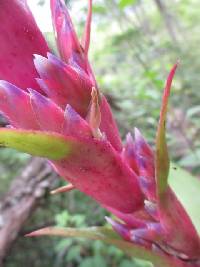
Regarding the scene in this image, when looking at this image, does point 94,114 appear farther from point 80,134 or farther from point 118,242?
point 118,242

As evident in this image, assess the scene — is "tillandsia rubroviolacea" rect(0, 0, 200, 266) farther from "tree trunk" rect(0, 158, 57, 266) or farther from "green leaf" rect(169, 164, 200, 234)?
"tree trunk" rect(0, 158, 57, 266)

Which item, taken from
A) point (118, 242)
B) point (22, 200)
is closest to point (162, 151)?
point (118, 242)

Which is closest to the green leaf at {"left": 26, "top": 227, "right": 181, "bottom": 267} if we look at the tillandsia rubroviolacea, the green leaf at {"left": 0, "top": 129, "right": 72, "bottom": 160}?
the tillandsia rubroviolacea

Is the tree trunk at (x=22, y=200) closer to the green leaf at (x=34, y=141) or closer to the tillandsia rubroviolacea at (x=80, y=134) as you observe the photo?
the tillandsia rubroviolacea at (x=80, y=134)

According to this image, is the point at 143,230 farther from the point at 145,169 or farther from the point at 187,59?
the point at 187,59

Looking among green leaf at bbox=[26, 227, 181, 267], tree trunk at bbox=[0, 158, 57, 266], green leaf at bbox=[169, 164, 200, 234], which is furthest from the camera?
tree trunk at bbox=[0, 158, 57, 266]

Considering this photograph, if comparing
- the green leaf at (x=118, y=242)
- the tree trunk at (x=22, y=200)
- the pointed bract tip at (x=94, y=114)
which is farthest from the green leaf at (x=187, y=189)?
the tree trunk at (x=22, y=200)

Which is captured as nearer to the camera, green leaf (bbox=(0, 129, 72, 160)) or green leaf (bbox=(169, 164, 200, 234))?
green leaf (bbox=(0, 129, 72, 160))
